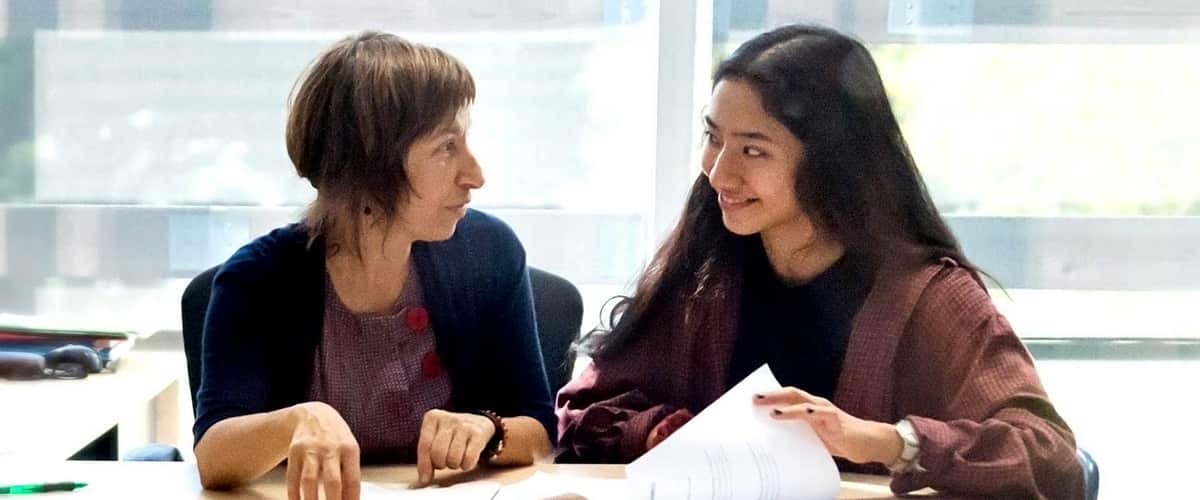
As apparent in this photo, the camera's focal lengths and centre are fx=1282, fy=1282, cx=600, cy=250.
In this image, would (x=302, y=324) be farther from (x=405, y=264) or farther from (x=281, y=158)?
(x=281, y=158)

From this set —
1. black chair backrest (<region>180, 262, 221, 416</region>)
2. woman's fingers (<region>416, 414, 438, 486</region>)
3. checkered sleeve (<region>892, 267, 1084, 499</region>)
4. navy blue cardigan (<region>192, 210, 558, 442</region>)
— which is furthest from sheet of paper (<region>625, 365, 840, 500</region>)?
black chair backrest (<region>180, 262, 221, 416</region>)

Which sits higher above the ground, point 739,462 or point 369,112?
point 369,112

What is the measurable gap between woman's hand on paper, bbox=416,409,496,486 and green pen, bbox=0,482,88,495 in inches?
14.5

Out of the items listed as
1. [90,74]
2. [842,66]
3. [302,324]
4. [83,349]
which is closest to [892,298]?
[842,66]

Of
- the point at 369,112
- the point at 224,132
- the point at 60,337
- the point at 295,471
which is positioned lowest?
the point at 60,337

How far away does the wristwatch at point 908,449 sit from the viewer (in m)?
1.36

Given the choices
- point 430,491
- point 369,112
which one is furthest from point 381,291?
point 430,491

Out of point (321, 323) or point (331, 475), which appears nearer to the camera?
point (331, 475)

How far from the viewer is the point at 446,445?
1426mm

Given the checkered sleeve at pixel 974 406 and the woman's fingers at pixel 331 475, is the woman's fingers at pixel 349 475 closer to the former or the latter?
the woman's fingers at pixel 331 475

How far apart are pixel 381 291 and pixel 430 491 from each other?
0.37 m

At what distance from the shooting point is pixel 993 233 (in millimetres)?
2523

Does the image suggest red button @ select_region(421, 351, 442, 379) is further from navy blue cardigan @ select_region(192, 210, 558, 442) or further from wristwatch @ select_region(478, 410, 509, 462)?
wristwatch @ select_region(478, 410, 509, 462)

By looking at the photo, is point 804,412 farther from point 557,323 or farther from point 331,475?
point 557,323
